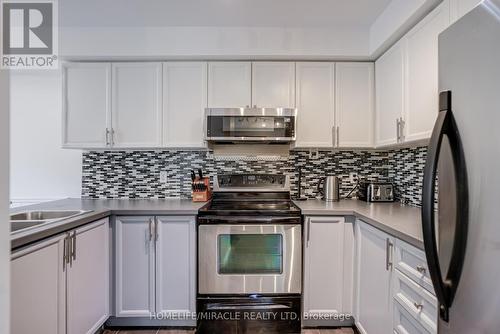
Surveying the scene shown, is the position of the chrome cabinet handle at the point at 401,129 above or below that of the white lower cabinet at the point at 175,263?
above

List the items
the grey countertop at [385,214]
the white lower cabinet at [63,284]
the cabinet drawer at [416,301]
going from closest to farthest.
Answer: the cabinet drawer at [416,301]
the white lower cabinet at [63,284]
the grey countertop at [385,214]

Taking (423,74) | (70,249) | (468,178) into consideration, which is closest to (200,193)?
(70,249)

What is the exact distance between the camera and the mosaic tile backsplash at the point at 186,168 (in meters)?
2.83

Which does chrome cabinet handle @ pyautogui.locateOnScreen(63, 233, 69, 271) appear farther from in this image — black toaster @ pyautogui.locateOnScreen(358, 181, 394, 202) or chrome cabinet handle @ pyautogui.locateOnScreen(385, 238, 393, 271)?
black toaster @ pyautogui.locateOnScreen(358, 181, 394, 202)

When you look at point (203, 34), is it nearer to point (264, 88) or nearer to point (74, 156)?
point (264, 88)

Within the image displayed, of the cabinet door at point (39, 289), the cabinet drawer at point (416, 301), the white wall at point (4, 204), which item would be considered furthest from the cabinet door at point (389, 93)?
the cabinet door at point (39, 289)

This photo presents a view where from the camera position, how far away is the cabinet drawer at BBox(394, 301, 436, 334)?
52.1 inches

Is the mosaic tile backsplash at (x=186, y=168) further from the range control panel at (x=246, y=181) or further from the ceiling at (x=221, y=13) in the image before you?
the ceiling at (x=221, y=13)

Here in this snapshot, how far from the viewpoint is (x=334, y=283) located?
87.4 inches

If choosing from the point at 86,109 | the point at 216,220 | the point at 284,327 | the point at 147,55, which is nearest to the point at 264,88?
→ the point at 147,55

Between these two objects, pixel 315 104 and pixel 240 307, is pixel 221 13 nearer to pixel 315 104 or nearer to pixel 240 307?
pixel 315 104

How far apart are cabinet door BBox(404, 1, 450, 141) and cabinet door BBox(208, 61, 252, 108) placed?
1.21m

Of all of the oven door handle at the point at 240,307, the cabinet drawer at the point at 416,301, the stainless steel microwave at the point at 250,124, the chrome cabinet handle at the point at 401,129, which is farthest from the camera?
the stainless steel microwave at the point at 250,124

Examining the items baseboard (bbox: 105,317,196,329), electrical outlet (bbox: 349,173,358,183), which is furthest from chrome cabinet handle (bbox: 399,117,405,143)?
baseboard (bbox: 105,317,196,329)
